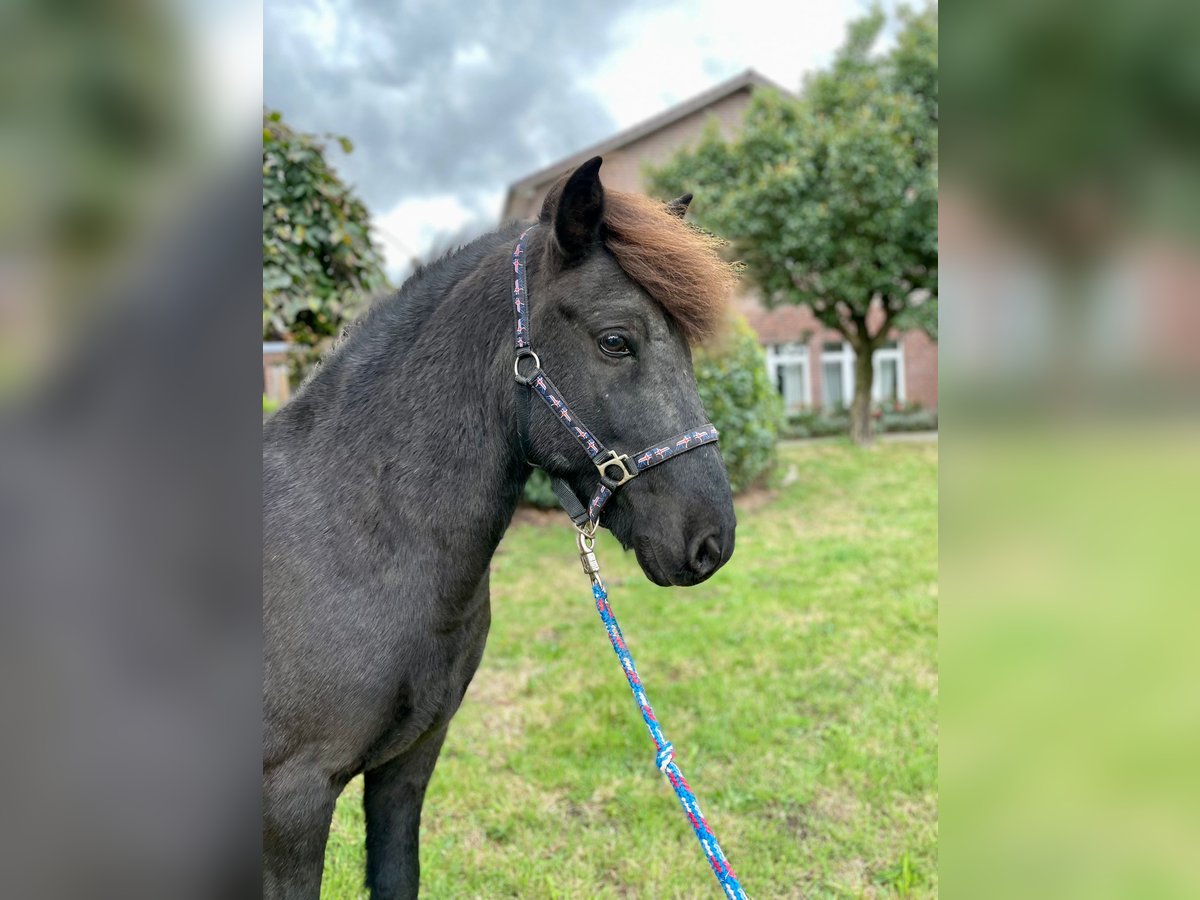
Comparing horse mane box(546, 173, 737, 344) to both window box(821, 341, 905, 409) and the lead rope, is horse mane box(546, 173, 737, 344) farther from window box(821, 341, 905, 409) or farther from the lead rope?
window box(821, 341, 905, 409)

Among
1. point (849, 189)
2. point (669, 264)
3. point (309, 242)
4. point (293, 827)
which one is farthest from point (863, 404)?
point (293, 827)

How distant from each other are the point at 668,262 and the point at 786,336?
2043 cm

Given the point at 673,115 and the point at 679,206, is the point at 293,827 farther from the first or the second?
the point at 673,115

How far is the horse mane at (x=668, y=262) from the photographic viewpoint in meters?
1.75

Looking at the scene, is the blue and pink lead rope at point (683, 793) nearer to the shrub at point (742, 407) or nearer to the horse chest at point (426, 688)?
the horse chest at point (426, 688)

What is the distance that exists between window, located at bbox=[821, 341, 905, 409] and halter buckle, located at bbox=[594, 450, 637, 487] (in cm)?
Result: 2062

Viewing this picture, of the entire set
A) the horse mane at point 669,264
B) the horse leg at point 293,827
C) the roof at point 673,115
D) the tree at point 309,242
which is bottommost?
the horse leg at point 293,827

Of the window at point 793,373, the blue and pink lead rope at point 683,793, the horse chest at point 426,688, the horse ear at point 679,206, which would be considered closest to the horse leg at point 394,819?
the horse chest at point 426,688
